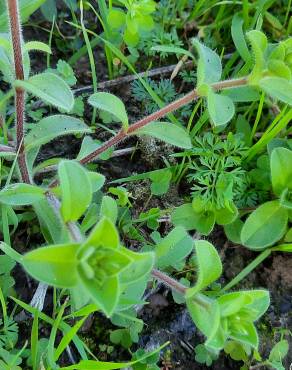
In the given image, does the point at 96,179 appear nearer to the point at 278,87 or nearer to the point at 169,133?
the point at 169,133

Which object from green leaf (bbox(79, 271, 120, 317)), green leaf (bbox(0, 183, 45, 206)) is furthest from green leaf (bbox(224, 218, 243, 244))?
green leaf (bbox(79, 271, 120, 317))

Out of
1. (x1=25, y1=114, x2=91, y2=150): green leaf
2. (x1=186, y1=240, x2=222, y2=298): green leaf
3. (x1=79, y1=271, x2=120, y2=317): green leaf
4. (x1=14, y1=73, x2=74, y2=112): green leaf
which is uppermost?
(x1=14, y1=73, x2=74, y2=112): green leaf

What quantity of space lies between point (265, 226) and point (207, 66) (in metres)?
0.67

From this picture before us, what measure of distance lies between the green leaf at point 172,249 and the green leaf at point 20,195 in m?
0.44

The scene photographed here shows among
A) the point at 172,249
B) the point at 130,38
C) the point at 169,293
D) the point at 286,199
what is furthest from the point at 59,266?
the point at 130,38

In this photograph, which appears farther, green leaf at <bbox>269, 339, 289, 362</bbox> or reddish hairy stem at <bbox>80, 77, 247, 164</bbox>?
green leaf at <bbox>269, 339, 289, 362</bbox>

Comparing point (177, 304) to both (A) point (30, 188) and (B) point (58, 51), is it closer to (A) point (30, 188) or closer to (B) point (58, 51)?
(A) point (30, 188)

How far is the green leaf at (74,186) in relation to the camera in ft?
5.68

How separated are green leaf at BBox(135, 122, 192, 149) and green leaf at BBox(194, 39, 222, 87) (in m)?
0.21

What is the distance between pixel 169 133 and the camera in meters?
2.20

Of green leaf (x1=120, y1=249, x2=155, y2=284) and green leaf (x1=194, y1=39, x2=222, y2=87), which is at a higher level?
green leaf (x1=194, y1=39, x2=222, y2=87)

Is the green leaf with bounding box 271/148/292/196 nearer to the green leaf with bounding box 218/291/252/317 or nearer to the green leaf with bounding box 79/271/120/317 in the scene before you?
the green leaf with bounding box 218/291/252/317

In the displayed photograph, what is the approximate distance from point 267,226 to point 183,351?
577 mm

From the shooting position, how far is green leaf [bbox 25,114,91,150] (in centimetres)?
227
